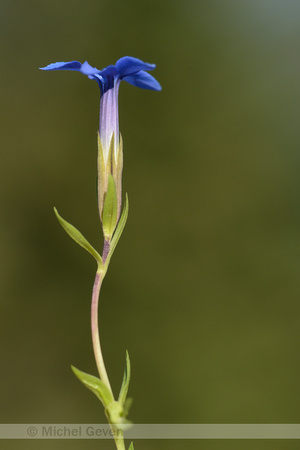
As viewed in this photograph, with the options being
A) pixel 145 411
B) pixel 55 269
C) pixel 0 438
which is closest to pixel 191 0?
pixel 55 269

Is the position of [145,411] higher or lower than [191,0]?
lower

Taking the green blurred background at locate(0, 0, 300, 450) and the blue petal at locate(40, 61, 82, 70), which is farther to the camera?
the green blurred background at locate(0, 0, 300, 450)

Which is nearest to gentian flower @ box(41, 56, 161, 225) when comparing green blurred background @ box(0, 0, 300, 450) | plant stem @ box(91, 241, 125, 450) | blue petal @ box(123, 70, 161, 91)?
blue petal @ box(123, 70, 161, 91)

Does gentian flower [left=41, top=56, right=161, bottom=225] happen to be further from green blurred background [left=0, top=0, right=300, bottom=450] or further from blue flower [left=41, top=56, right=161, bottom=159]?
green blurred background [left=0, top=0, right=300, bottom=450]

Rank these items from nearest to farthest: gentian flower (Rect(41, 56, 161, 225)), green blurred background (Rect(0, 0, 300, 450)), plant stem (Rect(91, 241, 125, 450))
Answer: plant stem (Rect(91, 241, 125, 450)) < gentian flower (Rect(41, 56, 161, 225)) < green blurred background (Rect(0, 0, 300, 450))

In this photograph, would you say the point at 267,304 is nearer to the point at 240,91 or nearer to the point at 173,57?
the point at 240,91
